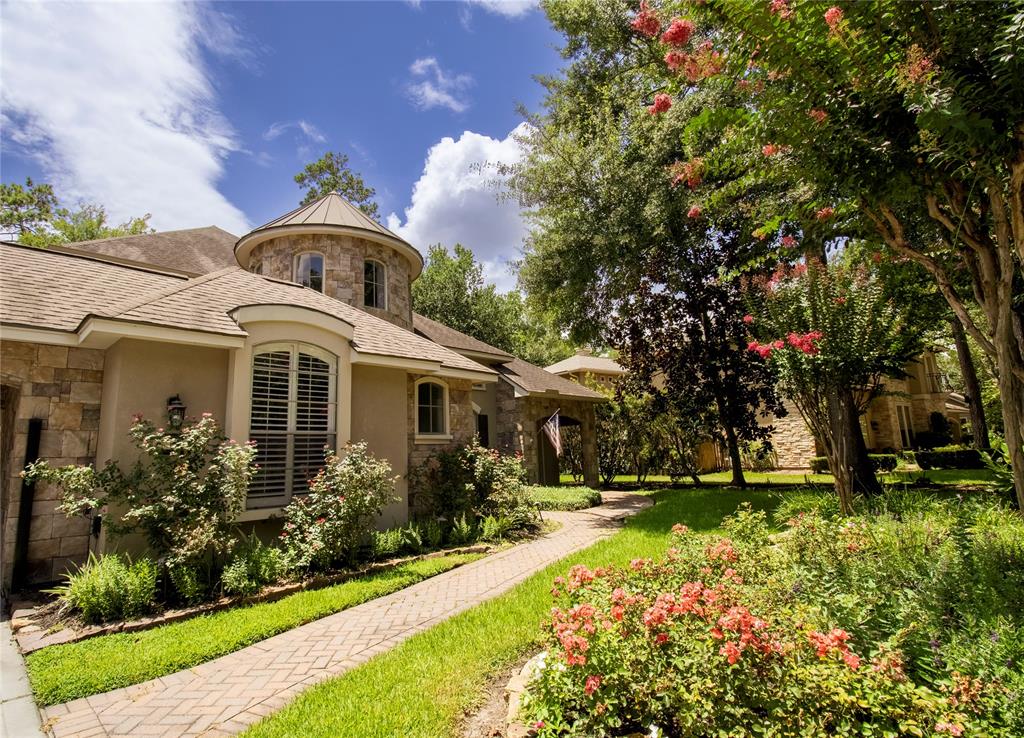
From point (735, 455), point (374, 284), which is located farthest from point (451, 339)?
point (735, 455)

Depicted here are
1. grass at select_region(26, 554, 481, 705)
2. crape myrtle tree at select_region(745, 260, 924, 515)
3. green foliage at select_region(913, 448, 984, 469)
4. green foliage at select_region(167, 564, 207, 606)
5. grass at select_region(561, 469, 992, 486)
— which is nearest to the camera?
grass at select_region(26, 554, 481, 705)

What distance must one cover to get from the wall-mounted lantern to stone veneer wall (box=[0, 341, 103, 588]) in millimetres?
1310

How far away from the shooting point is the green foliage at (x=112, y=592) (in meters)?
5.42

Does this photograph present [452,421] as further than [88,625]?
Yes

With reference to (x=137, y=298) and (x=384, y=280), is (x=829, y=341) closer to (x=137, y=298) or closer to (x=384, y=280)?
(x=137, y=298)

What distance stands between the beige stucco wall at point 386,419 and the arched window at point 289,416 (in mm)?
633

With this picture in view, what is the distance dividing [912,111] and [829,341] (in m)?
5.24

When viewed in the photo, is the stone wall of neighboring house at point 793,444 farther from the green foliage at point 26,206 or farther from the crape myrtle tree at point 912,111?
the green foliage at point 26,206

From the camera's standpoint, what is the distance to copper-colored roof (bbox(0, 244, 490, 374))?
6930 mm

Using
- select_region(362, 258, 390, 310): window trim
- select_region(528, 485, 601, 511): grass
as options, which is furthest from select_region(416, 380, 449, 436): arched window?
select_region(362, 258, 390, 310): window trim

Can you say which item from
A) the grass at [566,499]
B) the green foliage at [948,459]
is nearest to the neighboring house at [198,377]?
the grass at [566,499]

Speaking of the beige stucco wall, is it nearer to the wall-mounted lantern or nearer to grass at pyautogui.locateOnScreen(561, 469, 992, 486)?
the wall-mounted lantern

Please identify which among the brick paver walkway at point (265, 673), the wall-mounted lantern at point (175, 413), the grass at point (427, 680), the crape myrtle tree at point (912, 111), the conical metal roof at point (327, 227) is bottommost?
the brick paver walkway at point (265, 673)

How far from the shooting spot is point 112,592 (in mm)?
5488
